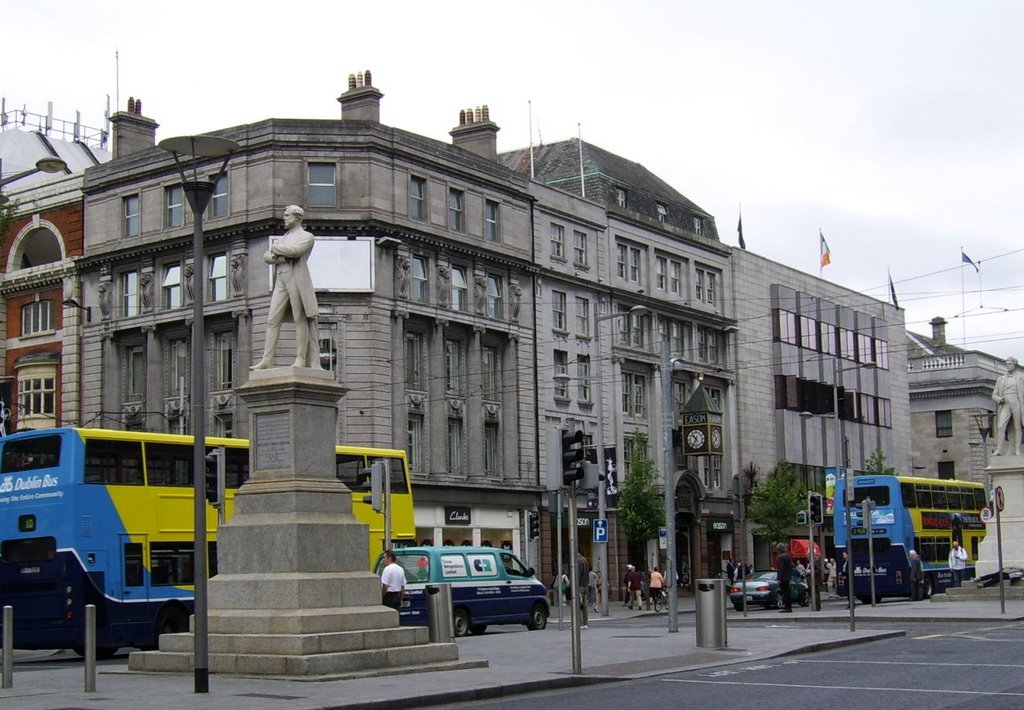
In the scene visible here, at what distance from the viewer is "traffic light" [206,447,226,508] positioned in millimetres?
20172

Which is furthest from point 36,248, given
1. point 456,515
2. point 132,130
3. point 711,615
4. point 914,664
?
Answer: point 914,664

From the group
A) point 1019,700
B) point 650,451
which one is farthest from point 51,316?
point 1019,700

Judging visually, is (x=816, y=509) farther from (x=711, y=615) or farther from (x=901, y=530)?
(x=901, y=530)

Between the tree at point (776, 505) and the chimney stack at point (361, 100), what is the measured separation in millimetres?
25502

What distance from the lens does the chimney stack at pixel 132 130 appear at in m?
54.0

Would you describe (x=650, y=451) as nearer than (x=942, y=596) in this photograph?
No

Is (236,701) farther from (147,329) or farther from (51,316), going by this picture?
(51,316)

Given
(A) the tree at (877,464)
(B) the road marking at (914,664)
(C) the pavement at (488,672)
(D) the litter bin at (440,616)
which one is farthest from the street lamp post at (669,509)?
(A) the tree at (877,464)

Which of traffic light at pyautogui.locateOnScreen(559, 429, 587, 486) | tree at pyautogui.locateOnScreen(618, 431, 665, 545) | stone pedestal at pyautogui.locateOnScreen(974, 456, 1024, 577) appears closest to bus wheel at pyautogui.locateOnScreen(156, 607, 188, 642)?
traffic light at pyautogui.locateOnScreen(559, 429, 587, 486)

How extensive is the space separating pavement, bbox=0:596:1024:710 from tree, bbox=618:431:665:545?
985 inches

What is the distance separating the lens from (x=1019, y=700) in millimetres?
14797

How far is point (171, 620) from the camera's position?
27.7 meters

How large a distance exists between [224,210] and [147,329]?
17.7 ft

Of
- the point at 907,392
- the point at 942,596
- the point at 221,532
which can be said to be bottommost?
the point at 942,596
